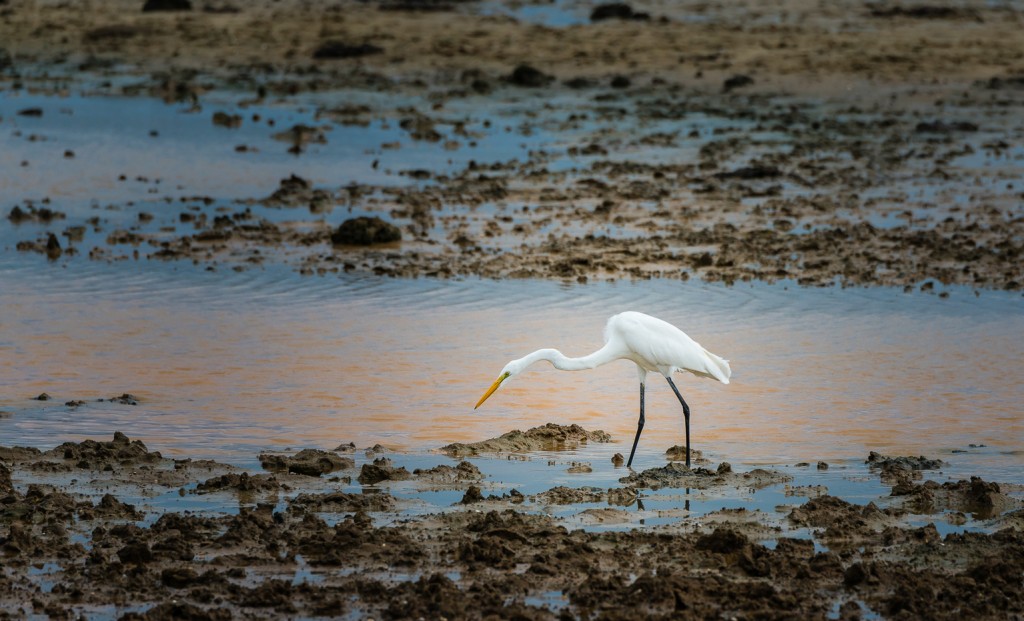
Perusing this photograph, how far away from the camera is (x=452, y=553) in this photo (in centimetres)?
739

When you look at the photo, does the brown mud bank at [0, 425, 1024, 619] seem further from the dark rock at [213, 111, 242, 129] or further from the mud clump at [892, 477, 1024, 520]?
the dark rock at [213, 111, 242, 129]

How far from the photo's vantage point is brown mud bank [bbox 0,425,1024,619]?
22.0 ft

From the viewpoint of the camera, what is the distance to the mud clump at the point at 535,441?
9.48 m

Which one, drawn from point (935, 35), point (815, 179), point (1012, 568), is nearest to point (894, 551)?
point (1012, 568)

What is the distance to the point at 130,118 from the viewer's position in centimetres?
2531

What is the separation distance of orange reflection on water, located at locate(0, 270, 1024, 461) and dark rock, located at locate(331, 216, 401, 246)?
68.5 inches

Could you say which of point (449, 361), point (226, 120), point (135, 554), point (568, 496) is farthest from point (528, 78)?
point (135, 554)

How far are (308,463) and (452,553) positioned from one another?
1.81 meters

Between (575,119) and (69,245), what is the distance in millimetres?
10048

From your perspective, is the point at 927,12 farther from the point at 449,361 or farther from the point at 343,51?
the point at 449,361

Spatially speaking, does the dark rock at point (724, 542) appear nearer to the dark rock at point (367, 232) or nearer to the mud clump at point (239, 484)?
the mud clump at point (239, 484)

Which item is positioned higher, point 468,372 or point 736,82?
point 736,82

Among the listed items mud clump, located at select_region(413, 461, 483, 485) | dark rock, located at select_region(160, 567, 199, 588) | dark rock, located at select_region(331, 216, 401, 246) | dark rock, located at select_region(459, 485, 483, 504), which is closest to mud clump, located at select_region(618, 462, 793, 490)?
mud clump, located at select_region(413, 461, 483, 485)

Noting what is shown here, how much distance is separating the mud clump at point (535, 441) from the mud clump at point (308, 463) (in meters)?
0.76
